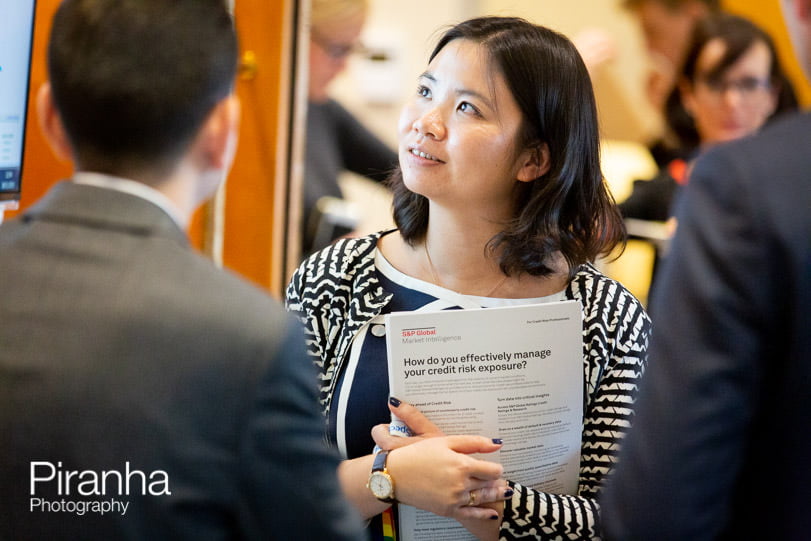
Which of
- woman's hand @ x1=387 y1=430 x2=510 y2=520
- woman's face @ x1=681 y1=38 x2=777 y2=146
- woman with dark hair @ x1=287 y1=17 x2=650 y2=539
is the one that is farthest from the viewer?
woman's face @ x1=681 y1=38 x2=777 y2=146

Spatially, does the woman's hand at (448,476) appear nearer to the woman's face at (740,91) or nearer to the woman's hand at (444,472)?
the woman's hand at (444,472)

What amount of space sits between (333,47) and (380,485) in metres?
2.32

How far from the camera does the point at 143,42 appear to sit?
0.85 m

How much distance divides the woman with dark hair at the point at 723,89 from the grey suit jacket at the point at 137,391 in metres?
2.36

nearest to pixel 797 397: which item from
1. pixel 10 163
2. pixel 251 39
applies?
pixel 10 163

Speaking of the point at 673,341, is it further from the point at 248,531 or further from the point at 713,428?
the point at 248,531

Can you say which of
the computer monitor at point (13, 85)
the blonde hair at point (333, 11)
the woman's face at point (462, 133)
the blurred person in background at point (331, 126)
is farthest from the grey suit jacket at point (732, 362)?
the blonde hair at point (333, 11)

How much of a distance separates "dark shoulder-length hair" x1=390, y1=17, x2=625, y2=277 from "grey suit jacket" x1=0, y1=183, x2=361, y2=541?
746 mm

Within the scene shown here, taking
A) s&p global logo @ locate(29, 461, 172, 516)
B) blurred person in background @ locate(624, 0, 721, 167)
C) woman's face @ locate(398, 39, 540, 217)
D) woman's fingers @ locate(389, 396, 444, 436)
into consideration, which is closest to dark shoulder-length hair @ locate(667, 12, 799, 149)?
blurred person in background @ locate(624, 0, 721, 167)

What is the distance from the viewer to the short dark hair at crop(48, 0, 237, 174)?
85 centimetres

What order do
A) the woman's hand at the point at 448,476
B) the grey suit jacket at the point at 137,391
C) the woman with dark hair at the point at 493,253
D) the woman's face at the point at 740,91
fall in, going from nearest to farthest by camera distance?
the grey suit jacket at the point at 137,391, the woman's hand at the point at 448,476, the woman with dark hair at the point at 493,253, the woman's face at the point at 740,91

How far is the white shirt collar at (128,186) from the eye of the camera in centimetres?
86

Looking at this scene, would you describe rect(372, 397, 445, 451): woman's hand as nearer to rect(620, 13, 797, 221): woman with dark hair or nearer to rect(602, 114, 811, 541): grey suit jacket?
rect(602, 114, 811, 541): grey suit jacket

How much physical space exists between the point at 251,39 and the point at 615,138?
3273 mm
